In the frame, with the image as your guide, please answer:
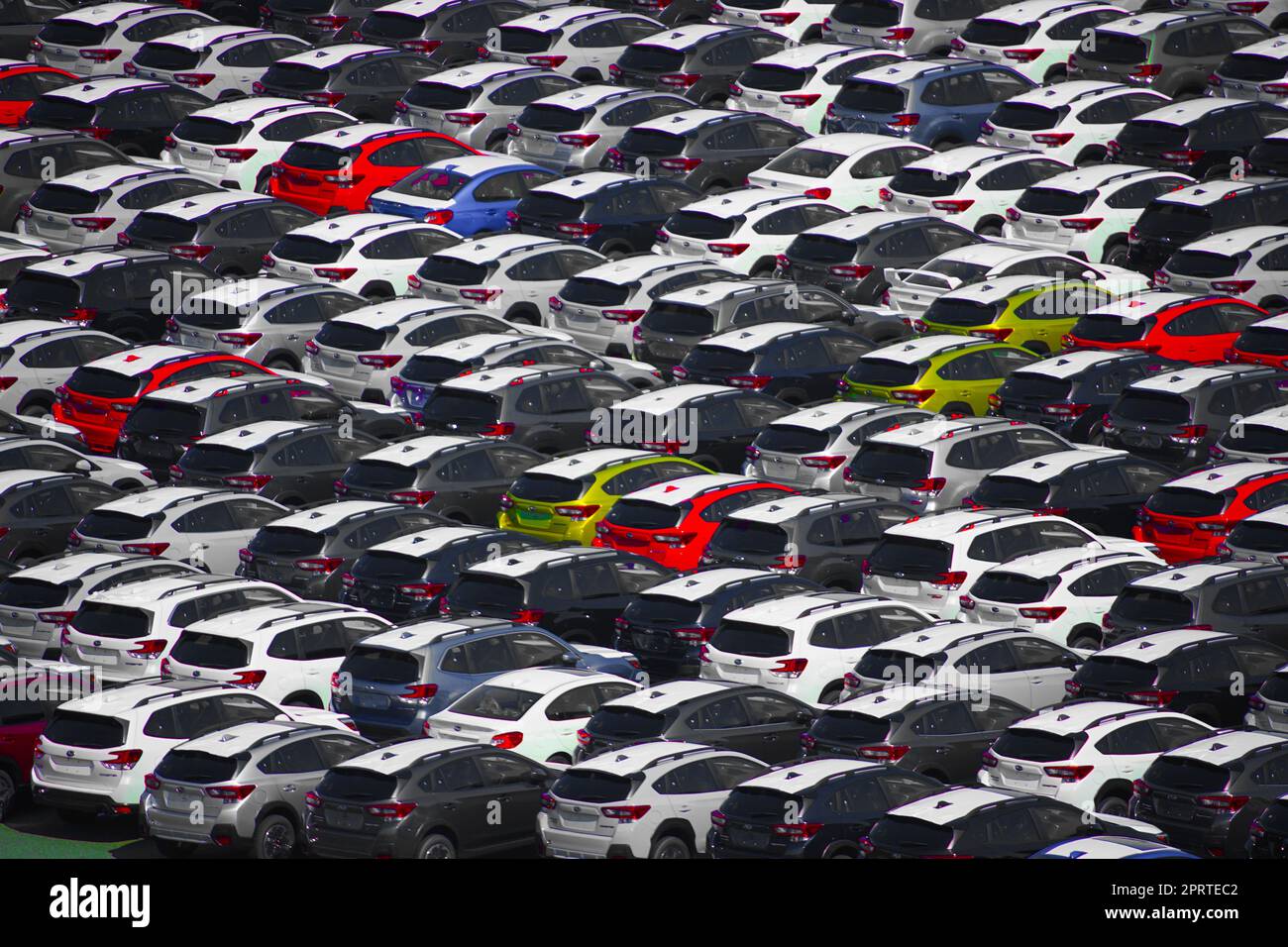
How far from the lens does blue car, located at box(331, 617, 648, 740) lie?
24094 mm

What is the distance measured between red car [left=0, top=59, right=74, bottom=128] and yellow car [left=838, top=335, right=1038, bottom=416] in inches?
684

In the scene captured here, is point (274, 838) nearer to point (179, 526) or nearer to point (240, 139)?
point (179, 526)

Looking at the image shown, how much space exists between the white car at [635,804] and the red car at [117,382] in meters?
12.7

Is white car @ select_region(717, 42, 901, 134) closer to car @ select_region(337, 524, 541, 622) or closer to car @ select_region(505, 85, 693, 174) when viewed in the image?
car @ select_region(505, 85, 693, 174)

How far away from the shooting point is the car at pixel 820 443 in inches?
1186

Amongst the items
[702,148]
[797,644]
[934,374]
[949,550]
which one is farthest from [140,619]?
[702,148]

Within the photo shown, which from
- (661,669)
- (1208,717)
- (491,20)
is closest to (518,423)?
(661,669)

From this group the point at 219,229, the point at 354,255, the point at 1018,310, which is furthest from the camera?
the point at 219,229

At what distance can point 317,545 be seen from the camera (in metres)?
27.9

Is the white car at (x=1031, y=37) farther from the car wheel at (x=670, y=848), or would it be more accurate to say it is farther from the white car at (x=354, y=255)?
the car wheel at (x=670, y=848)

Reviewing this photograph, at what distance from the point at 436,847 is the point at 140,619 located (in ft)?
19.7

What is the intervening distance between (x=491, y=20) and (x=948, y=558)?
2274 centimetres

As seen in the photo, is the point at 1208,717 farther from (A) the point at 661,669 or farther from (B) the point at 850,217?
(B) the point at 850,217

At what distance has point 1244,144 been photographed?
39531mm
